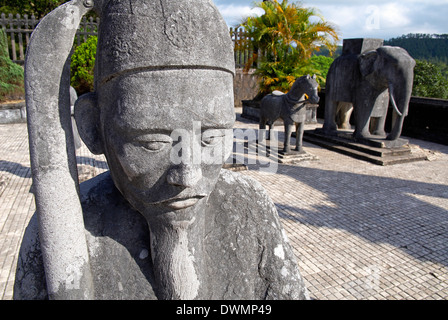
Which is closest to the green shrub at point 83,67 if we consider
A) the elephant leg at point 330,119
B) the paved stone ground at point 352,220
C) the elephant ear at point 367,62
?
the paved stone ground at point 352,220

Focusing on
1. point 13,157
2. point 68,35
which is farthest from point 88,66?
point 68,35

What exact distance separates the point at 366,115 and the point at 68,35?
8.25 m

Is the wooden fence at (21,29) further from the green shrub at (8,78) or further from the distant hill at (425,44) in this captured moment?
the distant hill at (425,44)

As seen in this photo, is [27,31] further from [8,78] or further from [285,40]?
[285,40]

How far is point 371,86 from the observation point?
26.8 feet

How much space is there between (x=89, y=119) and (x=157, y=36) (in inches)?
18.1

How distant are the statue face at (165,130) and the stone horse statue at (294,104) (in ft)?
20.0

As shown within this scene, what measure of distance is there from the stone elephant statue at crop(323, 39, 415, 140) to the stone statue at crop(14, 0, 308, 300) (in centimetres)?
727

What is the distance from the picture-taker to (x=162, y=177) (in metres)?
1.25

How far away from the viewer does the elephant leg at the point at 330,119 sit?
930 cm

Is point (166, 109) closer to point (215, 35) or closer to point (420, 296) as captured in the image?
point (215, 35)

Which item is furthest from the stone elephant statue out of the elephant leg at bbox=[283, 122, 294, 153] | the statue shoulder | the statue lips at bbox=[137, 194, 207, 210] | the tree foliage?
the tree foliage

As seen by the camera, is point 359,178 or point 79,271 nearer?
point 79,271

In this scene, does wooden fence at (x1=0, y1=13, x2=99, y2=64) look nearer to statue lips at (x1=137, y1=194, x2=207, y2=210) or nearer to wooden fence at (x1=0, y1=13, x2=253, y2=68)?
wooden fence at (x1=0, y1=13, x2=253, y2=68)
